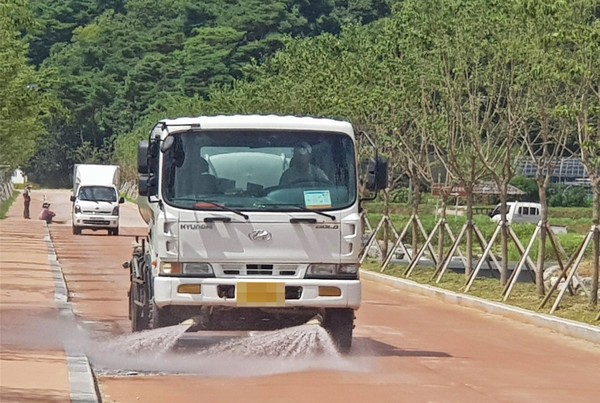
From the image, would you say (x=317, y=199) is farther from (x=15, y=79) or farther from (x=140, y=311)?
(x=15, y=79)

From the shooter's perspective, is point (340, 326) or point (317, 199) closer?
point (317, 199)

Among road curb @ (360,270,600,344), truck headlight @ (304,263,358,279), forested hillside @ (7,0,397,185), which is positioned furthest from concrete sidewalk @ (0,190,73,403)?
forested hillside @ (7,0,397,185)

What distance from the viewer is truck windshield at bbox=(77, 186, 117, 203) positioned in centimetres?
5303

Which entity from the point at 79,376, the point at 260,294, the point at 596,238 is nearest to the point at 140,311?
the point at 260,294

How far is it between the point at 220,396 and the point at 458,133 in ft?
57.6

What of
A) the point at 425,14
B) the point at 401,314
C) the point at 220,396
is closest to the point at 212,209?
the point at 220,396

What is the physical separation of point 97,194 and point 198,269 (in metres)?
38.9

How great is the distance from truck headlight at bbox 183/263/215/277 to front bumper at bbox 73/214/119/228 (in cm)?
3715

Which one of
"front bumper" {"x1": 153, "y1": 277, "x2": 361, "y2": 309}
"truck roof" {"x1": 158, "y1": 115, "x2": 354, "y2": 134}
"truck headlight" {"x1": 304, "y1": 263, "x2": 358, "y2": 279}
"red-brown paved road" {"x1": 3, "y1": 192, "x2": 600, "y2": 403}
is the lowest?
"red-brown paved road" {"x1": 3, "y1": 192, "x2": 600, "y2": 403}

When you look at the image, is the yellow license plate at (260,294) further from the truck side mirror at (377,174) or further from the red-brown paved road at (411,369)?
the truck side mirror at (377,174)

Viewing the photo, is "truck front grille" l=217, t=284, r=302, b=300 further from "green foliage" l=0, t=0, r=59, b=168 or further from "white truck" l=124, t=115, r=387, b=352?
"green foliage" l=0, t=0, r=59, b=168

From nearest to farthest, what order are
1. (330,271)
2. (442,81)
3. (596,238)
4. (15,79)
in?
(330,271)
(596,238)
(442,81)
(15,79)

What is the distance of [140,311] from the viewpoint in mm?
16500

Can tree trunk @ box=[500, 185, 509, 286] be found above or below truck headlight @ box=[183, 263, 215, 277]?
below
